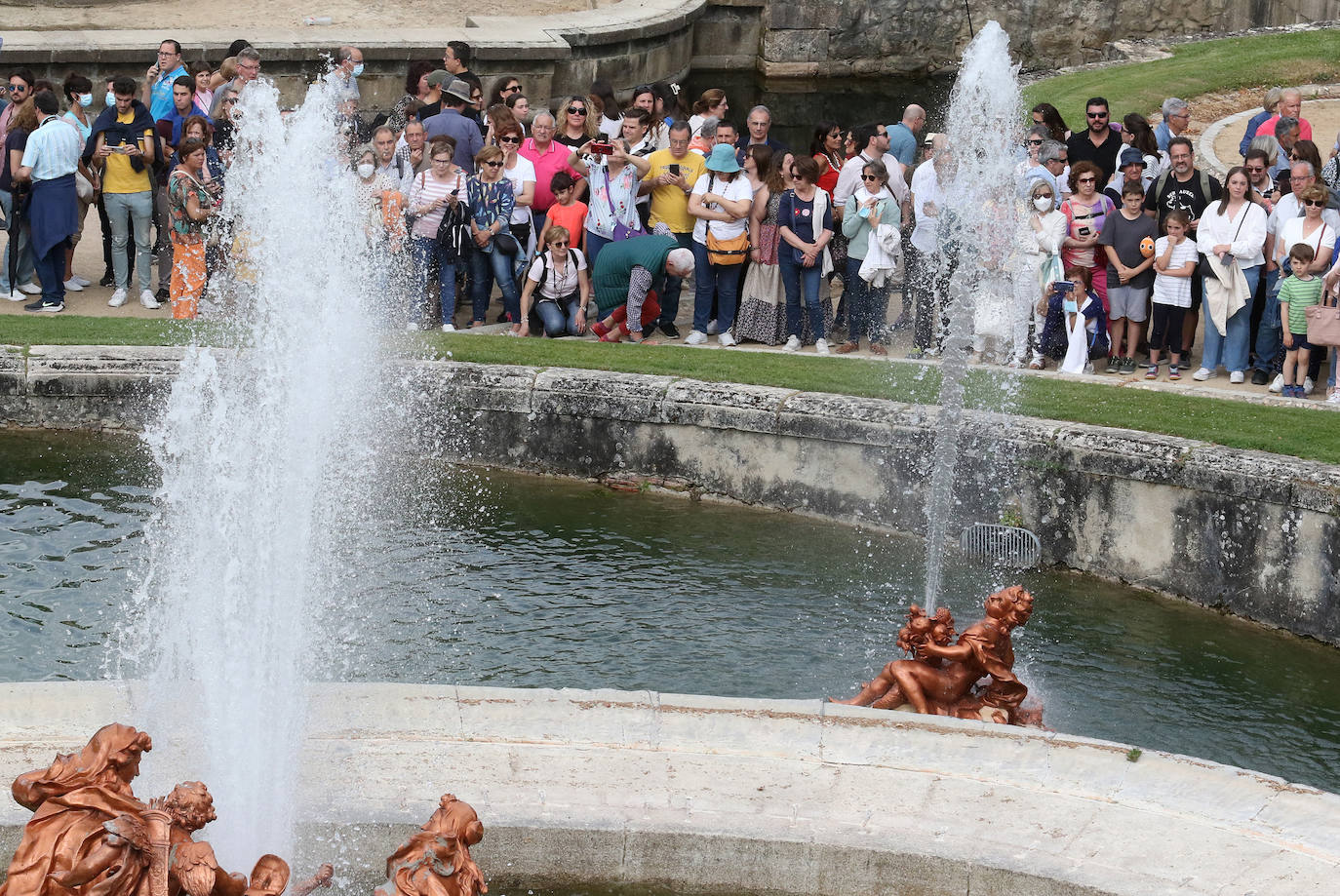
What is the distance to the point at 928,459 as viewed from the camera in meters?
10.5

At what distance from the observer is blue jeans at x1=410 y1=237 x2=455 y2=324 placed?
12750mm

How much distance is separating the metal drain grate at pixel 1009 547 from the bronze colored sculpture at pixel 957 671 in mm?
2633

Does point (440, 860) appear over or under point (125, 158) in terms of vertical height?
under

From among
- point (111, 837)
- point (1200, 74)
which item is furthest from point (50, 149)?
point (1200, 74)

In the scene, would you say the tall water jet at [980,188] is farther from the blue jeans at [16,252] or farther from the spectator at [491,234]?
the blue jeans at [16,252]

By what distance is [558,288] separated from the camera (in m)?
12.6

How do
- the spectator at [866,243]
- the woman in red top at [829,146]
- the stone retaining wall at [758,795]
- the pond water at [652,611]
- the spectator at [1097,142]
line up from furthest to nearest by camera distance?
the spectator at [1097,142] < the woman in red top at [829,146] < the spectator at [866,243] < the pond water at [652,611] < the stone retaining wall at [758,795]

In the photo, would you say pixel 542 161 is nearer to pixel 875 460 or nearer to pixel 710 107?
pixel 710 107

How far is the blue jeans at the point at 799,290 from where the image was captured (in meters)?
12.4

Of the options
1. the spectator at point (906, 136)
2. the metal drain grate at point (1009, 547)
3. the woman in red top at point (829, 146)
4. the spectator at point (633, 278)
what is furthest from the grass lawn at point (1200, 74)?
the metal drain grate at point (1009, 547)

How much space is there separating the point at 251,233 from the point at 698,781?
278 inches

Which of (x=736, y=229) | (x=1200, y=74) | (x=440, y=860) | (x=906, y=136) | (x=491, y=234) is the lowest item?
(x=440, y=860)

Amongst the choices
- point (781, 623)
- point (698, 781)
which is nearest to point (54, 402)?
point (781, 623)

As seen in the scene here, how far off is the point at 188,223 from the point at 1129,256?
650cm
